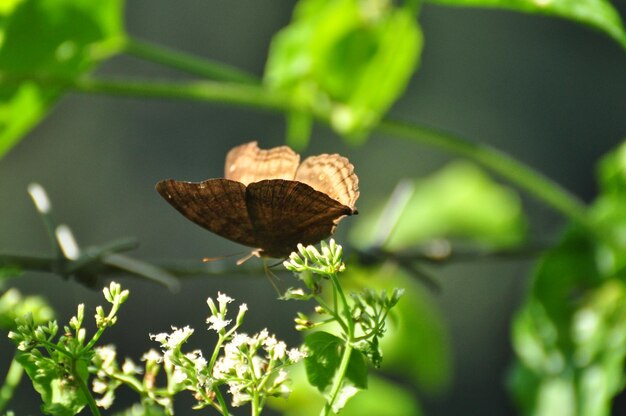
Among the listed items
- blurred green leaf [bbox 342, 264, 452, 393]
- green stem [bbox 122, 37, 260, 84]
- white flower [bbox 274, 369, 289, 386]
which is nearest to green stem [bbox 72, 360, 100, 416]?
white flower [bbox 274, 369, 289, 386]

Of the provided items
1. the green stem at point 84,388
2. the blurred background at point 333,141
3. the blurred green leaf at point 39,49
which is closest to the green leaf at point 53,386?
the green stem at point 84,388

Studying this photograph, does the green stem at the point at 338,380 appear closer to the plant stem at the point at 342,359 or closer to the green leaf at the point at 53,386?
the plant stem at the point at 342,359

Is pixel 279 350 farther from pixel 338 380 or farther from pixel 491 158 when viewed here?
pixel 491 158

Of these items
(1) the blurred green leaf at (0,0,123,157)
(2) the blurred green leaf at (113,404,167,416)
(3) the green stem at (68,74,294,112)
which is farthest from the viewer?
(3) the green stem at (68,74,294,112)

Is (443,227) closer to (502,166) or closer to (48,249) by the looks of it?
(502,166)

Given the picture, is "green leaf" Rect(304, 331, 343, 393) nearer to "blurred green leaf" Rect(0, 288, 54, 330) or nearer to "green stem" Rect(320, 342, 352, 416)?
"green stem" Rect(320, 342, 352, 416)

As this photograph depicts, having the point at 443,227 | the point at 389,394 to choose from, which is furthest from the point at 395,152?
the point at 389,394

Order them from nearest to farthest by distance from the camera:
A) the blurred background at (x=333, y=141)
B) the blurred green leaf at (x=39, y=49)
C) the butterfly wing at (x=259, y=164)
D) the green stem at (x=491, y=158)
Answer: the butterfly wing at (x=259, y=164), the blurred green leaf at (x=39, y=49), the green stem at (x=491, y=158), the blurred background at (x=333, y=141)
